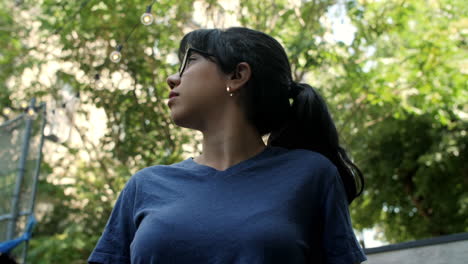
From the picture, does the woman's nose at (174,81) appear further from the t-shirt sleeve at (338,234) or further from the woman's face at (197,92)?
the t-shirt sleeve at (338,234)

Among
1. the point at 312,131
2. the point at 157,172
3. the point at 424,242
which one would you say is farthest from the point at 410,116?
the point at 157,172

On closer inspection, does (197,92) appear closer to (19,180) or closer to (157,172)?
(157,172)

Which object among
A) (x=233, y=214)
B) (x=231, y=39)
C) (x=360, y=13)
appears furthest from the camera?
(x=360, y=13)

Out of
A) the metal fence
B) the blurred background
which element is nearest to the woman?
the metal fence

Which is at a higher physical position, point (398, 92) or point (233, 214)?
point (233, 214)

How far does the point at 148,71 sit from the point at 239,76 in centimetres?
591

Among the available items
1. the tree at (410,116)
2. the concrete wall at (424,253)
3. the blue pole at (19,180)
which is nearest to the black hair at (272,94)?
the concrete wall at (424,253)

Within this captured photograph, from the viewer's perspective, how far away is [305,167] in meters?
1.64

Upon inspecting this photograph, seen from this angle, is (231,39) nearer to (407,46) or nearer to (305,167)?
(305,167)

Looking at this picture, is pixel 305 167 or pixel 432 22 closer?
pixel 305 167

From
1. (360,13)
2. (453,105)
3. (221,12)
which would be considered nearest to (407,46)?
(453,105)

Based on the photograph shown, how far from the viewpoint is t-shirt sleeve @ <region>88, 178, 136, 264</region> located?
163cm

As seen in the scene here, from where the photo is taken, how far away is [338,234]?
1.53m

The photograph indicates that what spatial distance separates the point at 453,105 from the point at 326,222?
7.98 m
